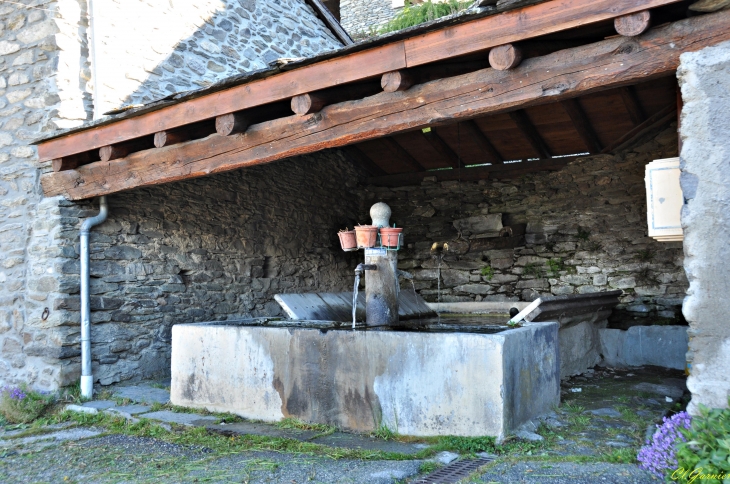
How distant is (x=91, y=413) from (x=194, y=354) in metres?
0.94

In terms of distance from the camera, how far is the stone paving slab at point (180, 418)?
13.9 feet

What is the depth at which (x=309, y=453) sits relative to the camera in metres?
3.50

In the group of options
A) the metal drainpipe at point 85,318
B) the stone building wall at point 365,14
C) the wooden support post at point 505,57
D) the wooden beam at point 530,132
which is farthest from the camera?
the stone building wall at point 365,14

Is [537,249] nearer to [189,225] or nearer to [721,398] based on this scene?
[189,225]

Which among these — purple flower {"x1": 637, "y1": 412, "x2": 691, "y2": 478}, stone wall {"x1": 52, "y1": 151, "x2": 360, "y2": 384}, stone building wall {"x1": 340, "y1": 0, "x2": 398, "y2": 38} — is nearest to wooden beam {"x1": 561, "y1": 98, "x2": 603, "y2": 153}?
stone wall {"x1": 52, "y1": 151, "x2": 360, "y2": 384}

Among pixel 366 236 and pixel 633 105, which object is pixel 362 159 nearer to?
pixel 633 105

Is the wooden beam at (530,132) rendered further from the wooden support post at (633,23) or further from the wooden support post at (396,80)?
the wooden support post at (633,23)

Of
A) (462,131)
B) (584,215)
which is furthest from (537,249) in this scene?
(462,131)

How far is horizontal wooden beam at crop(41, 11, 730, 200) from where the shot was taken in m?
2.92

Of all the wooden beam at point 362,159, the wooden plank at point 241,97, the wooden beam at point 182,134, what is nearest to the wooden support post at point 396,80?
the wooden plank at point 241,97

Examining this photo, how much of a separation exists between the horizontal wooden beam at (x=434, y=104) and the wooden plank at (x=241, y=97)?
0.19 meters

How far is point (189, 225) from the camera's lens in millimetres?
6121

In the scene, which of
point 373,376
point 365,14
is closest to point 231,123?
point 373,376

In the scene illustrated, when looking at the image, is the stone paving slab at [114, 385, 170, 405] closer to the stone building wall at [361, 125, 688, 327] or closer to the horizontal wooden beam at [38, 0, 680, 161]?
the horizontal wooden beam at [38, 0, 680, 161]
